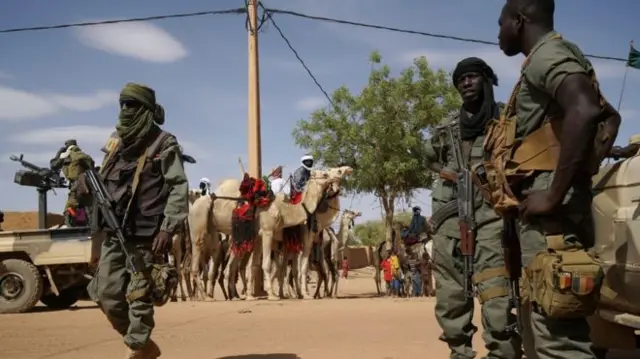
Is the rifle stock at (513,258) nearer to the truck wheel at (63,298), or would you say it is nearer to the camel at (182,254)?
the truck wheel at (63,298)

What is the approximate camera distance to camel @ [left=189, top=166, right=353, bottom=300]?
16094 millimetres

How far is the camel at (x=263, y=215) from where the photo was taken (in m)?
16.1

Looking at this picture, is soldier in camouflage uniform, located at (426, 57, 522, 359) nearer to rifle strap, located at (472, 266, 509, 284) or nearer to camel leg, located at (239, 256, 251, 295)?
rifle strap, located at (472, 266, 509, 284)

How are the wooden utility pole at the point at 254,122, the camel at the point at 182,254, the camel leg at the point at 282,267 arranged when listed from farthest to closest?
the camel at the point at 182,254 < the wooden utility pole at the point at 254,122 < the camel leg at the point at 282,267

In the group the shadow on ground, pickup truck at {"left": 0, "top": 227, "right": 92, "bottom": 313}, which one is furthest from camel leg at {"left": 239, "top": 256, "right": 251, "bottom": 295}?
the shadow on ground

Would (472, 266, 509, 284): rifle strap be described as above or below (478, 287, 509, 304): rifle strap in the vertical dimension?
above

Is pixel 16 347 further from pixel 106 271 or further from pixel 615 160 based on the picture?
pixel 615 160

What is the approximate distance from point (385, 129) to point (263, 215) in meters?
10.4

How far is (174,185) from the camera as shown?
5.28m

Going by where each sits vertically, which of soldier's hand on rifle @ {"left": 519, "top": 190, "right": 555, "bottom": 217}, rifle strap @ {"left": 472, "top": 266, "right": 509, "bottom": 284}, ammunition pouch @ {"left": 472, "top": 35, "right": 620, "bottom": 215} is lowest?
rifle strap @ {"left": 472, "top": 266, "right": 509, "bottom": 284}

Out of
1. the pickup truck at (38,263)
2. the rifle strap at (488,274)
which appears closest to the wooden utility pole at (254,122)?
the pickup truck at (38,263)

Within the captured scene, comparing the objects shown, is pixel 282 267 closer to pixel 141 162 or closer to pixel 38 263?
pixel 38 263

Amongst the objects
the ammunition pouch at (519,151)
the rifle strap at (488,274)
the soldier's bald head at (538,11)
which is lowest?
the rifle strap at (488,274)

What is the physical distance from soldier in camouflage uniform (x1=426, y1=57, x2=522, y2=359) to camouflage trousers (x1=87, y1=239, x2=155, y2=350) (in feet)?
6.99
